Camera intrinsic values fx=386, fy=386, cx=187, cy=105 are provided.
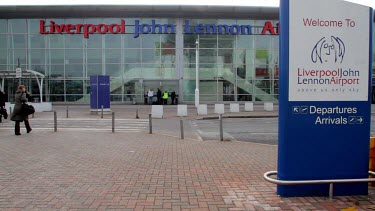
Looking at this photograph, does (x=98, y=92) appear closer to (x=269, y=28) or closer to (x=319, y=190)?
(x=269, y=28)

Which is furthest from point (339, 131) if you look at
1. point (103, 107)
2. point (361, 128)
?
point (103, 107)

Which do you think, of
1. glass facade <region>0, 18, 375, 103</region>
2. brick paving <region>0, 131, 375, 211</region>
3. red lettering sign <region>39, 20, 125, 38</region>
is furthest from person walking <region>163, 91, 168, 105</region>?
brick paving <region>0, 131, 375, 211</region>

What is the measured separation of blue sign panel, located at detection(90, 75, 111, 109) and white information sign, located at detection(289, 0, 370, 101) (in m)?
21.6

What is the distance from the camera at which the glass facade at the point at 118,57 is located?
→ 39406 millimetres

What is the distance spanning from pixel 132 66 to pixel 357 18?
115ft

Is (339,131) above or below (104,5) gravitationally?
below

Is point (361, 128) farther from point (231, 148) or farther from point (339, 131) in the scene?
point (231, 148)

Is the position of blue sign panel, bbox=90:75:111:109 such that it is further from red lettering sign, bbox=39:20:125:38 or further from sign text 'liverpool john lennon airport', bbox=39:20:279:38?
red lettering sign, bbox=39:20:125:38

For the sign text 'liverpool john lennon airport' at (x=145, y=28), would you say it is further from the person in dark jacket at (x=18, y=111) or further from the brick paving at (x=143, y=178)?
the brick paving at (x=143, y=178)

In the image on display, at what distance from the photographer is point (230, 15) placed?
→ 3950cm

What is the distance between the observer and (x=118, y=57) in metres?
39.5

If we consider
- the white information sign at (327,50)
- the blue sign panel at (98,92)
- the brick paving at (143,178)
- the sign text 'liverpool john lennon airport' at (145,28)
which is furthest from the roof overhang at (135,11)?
the white information sign at (327,50)

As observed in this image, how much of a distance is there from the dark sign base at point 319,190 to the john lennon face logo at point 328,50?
5.88 ft

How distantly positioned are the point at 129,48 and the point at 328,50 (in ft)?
115
